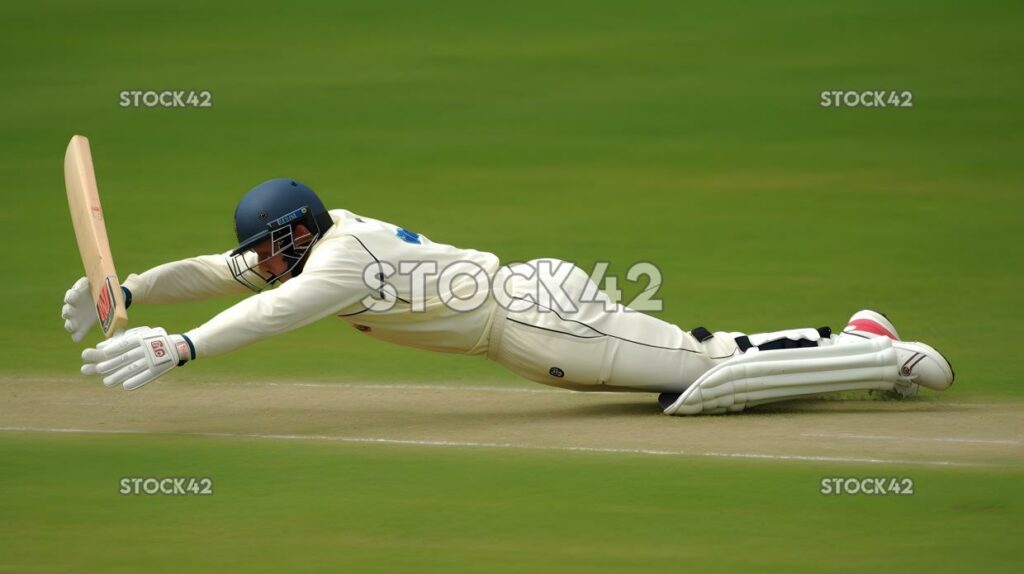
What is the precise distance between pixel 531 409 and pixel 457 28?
10.1 metres

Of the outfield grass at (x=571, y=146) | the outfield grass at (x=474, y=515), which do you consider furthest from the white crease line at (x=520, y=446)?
the outfield grass at (x=571, y=146)

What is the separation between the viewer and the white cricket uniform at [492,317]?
7.41 meters

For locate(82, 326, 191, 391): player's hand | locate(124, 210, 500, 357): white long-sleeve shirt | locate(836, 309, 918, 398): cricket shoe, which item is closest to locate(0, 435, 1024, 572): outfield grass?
locate(82, 326, 191, 391): player's hand

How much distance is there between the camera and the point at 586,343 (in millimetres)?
7633

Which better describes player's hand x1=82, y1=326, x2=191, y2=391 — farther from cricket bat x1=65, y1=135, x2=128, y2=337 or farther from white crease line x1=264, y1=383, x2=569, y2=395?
white crease line x1=264, y1=383, x2=569, y2=395

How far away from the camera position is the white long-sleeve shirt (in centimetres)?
719

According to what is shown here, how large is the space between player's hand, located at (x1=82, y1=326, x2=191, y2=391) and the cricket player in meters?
0.35

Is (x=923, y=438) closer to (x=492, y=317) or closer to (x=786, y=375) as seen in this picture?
(x=786, y=375)

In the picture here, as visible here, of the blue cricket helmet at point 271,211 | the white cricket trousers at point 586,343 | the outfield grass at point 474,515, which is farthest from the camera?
the white cricket trousers at point 586,343

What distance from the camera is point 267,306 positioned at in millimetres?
7195

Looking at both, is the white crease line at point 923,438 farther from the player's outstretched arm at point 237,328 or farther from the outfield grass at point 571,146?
the player's outstretched arm at point 237,328

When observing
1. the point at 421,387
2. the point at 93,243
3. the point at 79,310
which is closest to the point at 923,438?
the point at 421,387

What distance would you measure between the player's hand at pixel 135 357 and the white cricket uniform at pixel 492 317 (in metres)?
0.54

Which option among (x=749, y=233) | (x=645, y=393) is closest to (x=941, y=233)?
(x=749, y=233)
